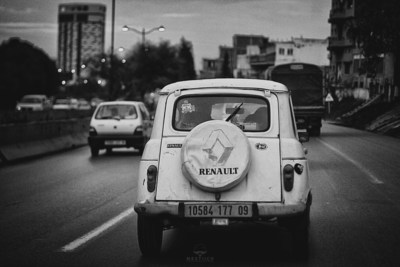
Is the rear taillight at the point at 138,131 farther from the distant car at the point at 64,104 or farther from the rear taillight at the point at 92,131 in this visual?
the distant car at the point at 64,104

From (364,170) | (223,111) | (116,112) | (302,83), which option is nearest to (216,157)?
(223,111)

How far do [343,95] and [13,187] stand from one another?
233 feet

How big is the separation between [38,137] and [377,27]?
26.7m

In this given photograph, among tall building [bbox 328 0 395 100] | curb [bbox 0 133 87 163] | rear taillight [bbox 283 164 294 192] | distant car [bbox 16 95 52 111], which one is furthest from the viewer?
tall building [bbox 328 0 395 100]

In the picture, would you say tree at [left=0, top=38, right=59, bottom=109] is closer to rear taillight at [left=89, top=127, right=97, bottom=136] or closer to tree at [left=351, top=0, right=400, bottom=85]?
tree at [left=351, top=0, right=400, bottom=85]

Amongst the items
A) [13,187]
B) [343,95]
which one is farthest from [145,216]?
[343,95]

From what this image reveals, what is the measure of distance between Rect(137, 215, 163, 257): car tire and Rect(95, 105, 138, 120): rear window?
1566 cm

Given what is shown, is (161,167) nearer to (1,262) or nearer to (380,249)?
(1,262)

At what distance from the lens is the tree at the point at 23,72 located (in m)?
103

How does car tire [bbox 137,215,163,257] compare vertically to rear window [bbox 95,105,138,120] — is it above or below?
below

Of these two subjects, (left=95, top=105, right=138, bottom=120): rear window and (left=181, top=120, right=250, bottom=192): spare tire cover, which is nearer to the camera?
(left=181, top=120, right=250, bottom=192): spare tire cover

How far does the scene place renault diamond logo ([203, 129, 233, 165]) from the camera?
6883 mm

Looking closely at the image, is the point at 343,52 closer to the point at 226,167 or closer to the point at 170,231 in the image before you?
the point at 170,231

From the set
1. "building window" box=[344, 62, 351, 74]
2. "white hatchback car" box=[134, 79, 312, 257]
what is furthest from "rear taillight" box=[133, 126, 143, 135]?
"building window" box=[344, 62, 351, 74]
